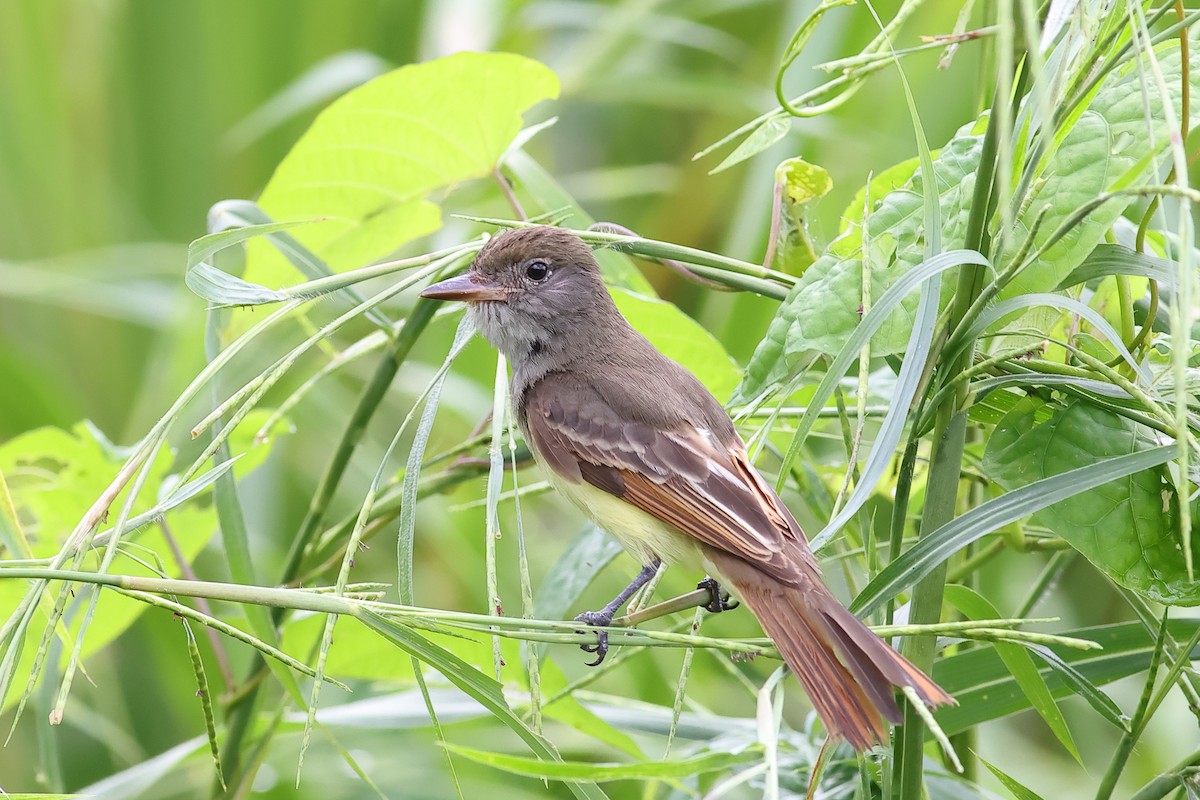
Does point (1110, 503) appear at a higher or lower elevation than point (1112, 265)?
lower

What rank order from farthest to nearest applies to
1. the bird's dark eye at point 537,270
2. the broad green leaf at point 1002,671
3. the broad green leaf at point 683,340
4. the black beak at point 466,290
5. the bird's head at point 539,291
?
the bird's dark eye at point 537,270 < the bird's head at point 539,291 < the broad green leaf at point 683,340 < the black beak at point 466,290 < the broad green leaf at point 1002,671

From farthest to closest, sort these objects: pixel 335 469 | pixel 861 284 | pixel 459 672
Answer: pixel 335 469 → pixel 861 284 → pixel 459 672

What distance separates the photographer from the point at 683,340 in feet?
7.13

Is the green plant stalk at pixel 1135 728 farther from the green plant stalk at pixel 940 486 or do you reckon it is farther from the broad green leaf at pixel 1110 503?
the green plant stalk at pixel 940 486

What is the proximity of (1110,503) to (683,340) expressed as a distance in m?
0.85

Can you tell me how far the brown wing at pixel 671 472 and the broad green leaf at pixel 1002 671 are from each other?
249mm

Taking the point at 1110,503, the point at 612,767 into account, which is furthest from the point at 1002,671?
the point at 612,767

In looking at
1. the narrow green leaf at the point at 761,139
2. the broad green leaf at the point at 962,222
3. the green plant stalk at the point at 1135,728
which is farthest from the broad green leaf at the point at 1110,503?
the narrow green leaf at the point at 761,139

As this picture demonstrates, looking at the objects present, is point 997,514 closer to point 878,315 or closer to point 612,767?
point 878,315

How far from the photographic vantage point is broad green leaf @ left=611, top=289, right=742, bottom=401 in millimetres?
2123

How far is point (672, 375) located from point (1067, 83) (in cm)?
103

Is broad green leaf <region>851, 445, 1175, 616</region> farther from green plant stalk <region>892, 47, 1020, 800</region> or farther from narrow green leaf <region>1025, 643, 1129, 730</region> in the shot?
narrow green leaf <region>1025, 643, 1129, 730</region>

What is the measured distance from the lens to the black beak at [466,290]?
1.99 m

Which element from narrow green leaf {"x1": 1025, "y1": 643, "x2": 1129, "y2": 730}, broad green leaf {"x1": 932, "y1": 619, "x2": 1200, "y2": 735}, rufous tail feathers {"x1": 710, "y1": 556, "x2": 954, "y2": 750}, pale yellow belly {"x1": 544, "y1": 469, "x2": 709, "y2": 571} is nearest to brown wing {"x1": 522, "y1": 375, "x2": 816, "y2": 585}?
pale yellow belly {"x1": 544, "y1": 469, "x2": 709, "y2": 571}
